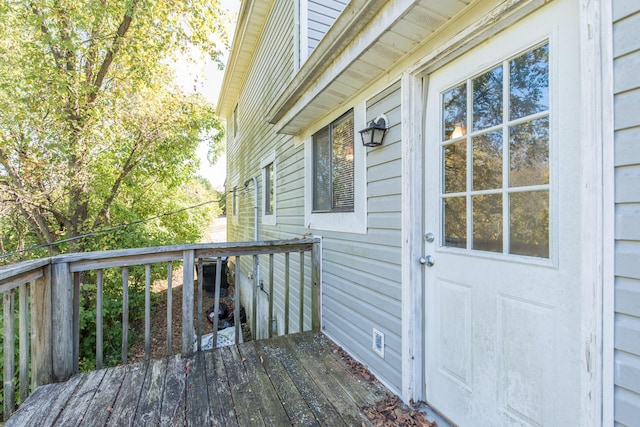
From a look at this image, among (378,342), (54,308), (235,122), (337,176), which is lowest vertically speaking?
(378,342)

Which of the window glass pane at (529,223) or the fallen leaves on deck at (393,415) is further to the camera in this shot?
the fallen leaves on deck at (393,415)

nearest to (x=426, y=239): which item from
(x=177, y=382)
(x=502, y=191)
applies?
(x=502, y=191)

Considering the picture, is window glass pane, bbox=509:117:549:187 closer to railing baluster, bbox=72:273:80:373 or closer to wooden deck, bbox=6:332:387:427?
wooden deck, bbox=6:332:387:427

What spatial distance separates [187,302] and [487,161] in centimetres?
252

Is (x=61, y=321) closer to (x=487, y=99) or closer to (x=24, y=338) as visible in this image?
(x=24, y=338)

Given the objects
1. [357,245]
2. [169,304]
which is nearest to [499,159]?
[357,245]

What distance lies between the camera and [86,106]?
16.5ft

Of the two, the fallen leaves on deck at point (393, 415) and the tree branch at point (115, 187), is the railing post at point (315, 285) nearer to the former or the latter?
the fallen leaves on deck at point (393, 415)

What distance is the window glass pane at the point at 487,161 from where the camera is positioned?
1521 mm

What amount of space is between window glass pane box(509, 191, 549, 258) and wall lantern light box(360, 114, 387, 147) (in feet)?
3.38

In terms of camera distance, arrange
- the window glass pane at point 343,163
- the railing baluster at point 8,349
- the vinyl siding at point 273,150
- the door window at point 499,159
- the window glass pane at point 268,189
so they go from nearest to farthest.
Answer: the door window at point 499,159, the railing baluster at point 8,349, the window glass pane at point 343,163, the vinyl siding at point 273,150, the window glass pane at point 268,189

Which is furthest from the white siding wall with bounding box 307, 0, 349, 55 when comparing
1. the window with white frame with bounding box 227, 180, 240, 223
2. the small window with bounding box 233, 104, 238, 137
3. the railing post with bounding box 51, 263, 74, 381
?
the small window with bounding box 233, 104, 238, 137

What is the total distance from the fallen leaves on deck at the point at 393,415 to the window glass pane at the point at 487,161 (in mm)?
1406

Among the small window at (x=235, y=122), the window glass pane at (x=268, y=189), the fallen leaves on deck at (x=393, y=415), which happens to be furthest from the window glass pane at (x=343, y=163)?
the small window at (x=235, y=122)
